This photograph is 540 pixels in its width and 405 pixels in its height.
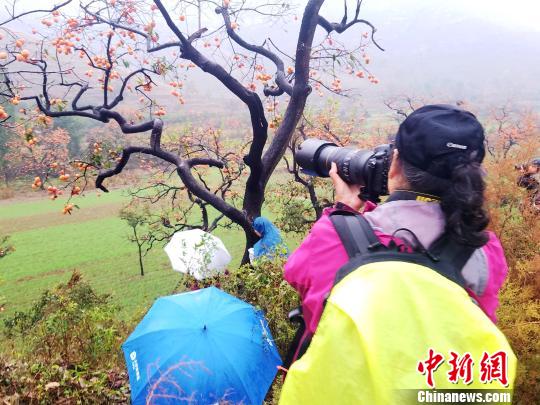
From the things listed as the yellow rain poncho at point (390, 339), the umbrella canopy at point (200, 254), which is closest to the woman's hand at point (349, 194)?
the yellow rain poncho at point (390, 339)

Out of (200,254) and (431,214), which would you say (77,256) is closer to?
Answer: (200,254)

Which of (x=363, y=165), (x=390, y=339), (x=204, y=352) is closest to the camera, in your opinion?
(x=390, y=339)

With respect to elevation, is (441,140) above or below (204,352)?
above

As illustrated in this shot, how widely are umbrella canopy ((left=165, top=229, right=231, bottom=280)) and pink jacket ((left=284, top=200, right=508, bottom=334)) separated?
8.57 ft

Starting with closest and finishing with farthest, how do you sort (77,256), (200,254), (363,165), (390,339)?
(390,339) < (363,165) < (200,254) < (77,256)

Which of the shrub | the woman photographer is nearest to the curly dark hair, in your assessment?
the woman photographer

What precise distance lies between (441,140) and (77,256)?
1626 centimetres

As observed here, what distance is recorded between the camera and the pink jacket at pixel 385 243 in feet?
3.18

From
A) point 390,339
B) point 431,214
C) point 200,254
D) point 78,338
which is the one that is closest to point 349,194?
point 431,214

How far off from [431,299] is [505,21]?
611 ft

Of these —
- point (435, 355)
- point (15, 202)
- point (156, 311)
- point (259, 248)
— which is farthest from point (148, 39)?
point (15, 202)

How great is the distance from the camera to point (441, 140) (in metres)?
1.00

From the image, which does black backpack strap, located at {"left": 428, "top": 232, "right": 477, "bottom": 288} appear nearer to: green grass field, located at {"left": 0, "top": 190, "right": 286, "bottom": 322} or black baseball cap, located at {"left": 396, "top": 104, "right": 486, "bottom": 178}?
black baseball cap, located at {"left": 396, "top": 104, "right": 486, "bottom": 178}

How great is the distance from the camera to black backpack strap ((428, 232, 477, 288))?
90 centimetres
